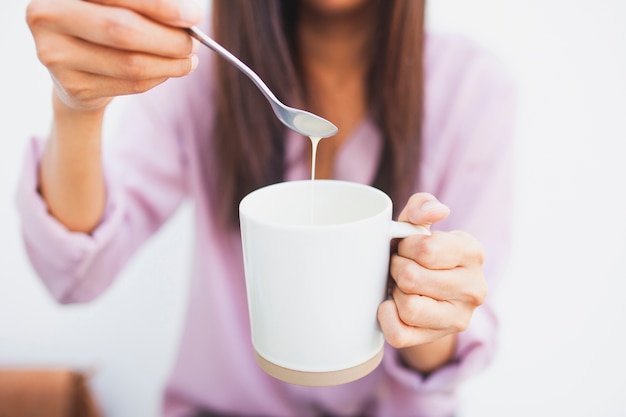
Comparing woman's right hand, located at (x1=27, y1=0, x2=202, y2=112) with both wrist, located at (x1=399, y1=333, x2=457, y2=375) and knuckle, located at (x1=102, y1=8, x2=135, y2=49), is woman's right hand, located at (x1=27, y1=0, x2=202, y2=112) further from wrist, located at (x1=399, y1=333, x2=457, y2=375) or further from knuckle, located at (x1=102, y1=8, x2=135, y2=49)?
wrist, located at (x1=399, y1=333, x2=457, y2=375)

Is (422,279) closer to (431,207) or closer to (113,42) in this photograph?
(431,207)

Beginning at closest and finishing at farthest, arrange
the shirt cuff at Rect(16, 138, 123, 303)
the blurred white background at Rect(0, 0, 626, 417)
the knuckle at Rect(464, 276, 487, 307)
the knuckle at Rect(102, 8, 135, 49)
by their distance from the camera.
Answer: the knuckle at Rect(102, 8, 135, 49) < the knuckle at Rect(464, 276, 487, 307) < the shirt cuff at Rect(16, 138, 123, 303) < the blurred white background at Rect(0, 0, 626, 417)

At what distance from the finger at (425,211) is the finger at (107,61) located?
0.23 metres

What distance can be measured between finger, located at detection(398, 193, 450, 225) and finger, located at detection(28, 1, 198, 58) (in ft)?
0.74

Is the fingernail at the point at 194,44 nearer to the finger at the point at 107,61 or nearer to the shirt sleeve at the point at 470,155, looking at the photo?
the finger at the point at 107,61

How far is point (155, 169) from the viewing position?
0.91 metres

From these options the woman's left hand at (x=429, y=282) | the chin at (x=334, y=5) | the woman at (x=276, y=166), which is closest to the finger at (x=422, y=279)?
the woman's left hand at (x=429, y=282)

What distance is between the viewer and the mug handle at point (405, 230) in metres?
0.43

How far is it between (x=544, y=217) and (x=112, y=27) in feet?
A: 3.42

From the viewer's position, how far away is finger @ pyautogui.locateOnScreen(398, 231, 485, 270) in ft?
1.44

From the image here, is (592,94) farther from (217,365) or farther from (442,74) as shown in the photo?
(217,365)

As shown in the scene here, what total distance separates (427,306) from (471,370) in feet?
1.13

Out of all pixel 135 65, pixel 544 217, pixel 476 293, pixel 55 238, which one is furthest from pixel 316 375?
pixel 544 217

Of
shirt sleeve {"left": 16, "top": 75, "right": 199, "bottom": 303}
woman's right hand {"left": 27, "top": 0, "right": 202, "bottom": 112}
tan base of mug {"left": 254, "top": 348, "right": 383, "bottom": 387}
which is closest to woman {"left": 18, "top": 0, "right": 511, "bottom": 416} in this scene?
shirt sleeve {"left": 16, "top": 75, "right": 199, "bottom": 303}
